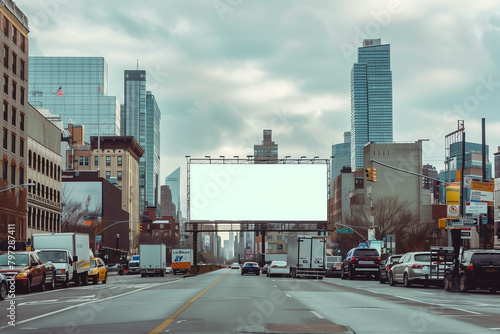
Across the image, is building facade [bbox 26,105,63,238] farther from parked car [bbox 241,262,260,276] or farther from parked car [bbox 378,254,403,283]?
parked car [bbox 378,254,403,283]

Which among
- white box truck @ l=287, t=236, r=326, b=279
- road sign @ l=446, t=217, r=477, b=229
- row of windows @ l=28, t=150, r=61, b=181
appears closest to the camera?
road sign @ l=446, t=217, r=477, b=229

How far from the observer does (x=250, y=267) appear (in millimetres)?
75312

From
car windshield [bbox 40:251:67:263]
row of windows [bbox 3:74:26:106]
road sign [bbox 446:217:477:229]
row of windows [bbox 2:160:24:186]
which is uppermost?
row of windows [bbox 3:74:26:106]

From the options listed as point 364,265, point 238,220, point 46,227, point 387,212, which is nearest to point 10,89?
point 46,227

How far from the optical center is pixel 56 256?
38.8 meters

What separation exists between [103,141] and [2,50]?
325ft

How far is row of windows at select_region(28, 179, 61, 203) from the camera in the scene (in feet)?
269

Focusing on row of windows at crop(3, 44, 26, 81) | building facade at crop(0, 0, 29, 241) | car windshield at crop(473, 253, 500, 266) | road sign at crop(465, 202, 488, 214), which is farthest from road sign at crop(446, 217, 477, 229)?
row of windows at crop(3, 44, 26, 81)

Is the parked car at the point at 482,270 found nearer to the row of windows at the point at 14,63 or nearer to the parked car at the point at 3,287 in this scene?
the parked car at the point at 3,287

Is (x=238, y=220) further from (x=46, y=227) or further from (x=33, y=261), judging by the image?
(x=33, y=261)

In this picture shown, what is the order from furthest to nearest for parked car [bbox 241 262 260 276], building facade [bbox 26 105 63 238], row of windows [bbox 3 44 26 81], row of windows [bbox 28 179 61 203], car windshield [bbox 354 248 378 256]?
row of windows [bbox 28 179 61 203]
building facade [bbox 26 105 63 238]
parked car [bbox 241 262 260 276]
row of windows [bbox 3 44 26 81]
car windshield [bbox 354 248 378 256]

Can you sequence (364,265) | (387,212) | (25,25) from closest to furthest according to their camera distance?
(364,265), (25,25), (387,212)

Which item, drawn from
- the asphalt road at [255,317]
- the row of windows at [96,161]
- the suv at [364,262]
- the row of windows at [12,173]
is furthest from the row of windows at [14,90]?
the row of windows at [96,161]

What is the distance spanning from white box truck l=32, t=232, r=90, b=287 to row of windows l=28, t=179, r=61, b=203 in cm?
3985
